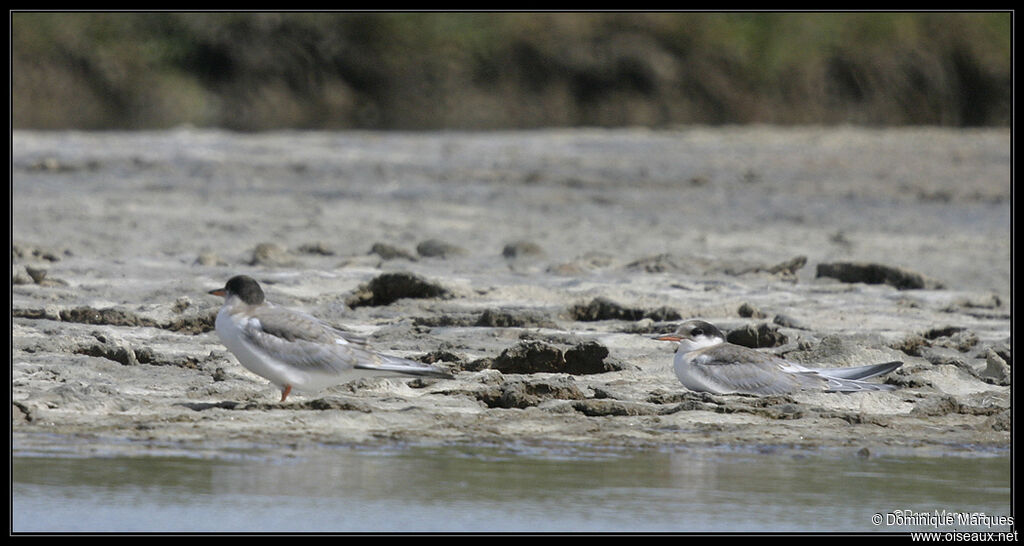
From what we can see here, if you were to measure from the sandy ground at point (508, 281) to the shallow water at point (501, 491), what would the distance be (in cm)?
25

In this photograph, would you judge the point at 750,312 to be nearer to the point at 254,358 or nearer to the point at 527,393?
the point at 527,393

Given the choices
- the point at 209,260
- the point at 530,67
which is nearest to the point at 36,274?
the point at 209,260

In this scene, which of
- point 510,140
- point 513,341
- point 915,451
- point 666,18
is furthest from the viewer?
point 666,18

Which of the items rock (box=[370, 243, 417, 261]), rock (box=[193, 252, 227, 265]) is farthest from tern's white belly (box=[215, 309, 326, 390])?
rock (box=[370, 243, 417, 261])

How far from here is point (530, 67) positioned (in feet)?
68.7

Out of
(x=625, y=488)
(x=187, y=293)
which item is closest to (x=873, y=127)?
(x=187, y=293)

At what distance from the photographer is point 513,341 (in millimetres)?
7430

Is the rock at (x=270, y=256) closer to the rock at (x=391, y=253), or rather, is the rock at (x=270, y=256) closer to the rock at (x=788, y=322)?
the rock at (x=391, y=253)

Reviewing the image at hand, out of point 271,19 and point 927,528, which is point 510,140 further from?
point 927,528

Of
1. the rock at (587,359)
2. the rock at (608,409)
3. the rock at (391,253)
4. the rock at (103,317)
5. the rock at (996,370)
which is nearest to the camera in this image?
the rock at (608,409)

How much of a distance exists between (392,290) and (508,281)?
3.18ft

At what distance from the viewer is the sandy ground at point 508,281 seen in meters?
6.18

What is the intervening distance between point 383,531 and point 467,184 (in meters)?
9.01

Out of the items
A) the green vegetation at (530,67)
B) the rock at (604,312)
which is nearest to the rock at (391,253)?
the rock at (604,312)
